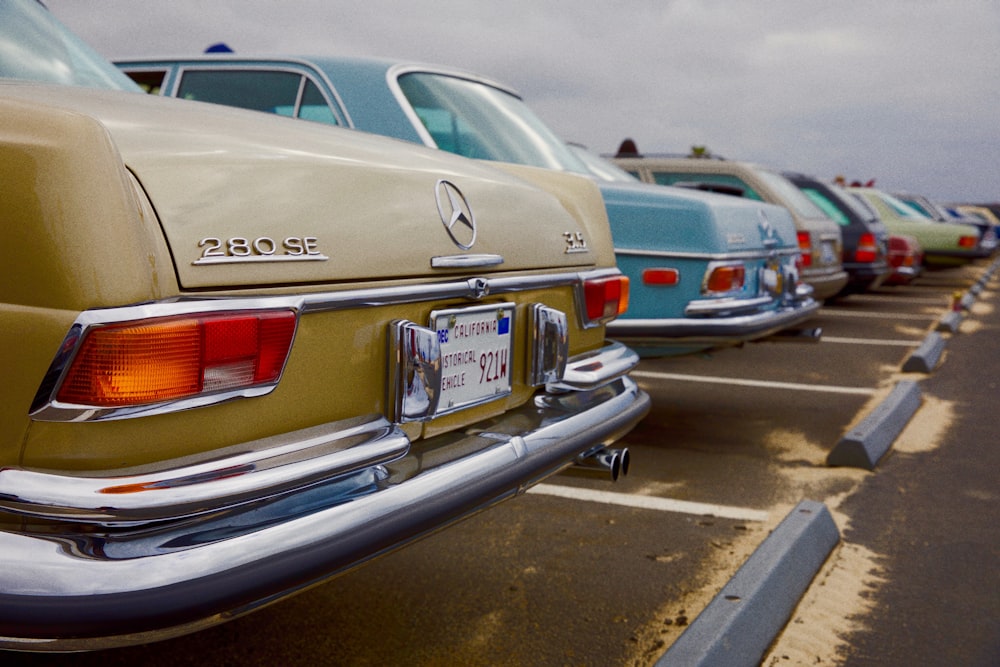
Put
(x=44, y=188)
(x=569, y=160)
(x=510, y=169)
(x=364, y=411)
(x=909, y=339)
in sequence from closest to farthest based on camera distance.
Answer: (x=44, y=188)
(x=364, y=411)
(x=510, y=169)
(x=569, y=160)
(x=909, y=339)

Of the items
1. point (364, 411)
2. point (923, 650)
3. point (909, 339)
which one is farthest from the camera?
point (909, 339)

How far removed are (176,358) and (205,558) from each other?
1.17ft

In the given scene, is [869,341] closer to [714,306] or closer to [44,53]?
[714,306]

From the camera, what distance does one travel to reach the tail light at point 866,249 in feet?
40.2

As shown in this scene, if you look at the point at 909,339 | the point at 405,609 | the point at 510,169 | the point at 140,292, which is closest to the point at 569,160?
the point at 510,169

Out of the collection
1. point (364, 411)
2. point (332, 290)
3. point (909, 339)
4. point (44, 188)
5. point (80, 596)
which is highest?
point (44, 188)

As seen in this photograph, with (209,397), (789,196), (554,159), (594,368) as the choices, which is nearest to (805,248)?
(789,196)

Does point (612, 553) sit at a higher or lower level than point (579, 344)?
lower

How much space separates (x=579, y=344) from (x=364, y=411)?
110cm

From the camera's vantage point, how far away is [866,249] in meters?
12.3

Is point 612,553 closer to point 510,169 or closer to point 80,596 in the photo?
point 510,169

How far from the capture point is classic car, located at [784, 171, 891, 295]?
12.1 metres

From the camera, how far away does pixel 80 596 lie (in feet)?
4.81

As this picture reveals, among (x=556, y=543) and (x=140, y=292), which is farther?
(x=556, y=543)
